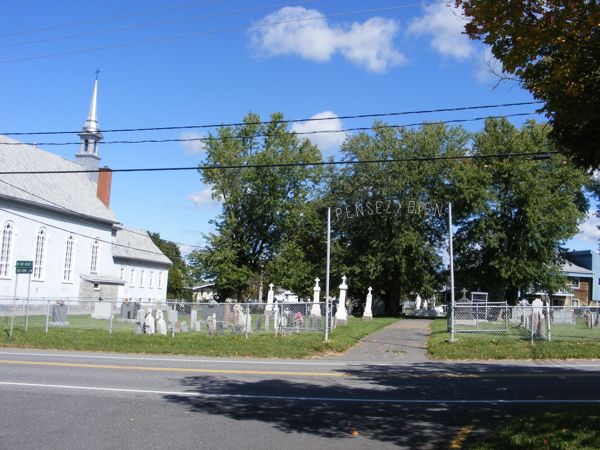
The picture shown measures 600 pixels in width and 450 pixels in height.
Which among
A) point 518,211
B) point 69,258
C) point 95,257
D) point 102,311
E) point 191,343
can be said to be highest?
point 518,211

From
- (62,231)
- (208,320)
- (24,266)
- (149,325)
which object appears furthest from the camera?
(62,231)

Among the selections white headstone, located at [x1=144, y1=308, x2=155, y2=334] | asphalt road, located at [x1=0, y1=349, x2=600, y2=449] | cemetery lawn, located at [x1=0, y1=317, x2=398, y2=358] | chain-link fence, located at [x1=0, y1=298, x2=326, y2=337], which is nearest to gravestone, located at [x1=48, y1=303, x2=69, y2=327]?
chain-link fence, located at [x1=0, y1=298, x2=326, y2=337]

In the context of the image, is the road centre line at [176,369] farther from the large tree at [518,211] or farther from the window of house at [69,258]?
the large tree at [518,211]

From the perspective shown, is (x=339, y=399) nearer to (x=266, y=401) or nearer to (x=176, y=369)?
(x=266, y=401)

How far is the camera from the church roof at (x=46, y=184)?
4066 cm

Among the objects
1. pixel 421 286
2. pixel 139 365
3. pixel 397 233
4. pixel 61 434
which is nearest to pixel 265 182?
pixel 397 233

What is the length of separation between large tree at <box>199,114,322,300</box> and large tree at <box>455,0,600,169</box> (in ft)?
147

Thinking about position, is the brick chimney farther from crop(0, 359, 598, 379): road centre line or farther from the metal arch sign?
crop(0, 359, 598, 379): road centre line

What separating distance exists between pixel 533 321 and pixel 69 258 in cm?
3638

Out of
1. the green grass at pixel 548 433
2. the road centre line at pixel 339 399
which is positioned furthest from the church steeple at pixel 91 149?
the green grass at pixel 548 433

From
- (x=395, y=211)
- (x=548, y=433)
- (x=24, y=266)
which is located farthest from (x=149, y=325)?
(x=395, y=211)

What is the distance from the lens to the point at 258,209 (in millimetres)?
53812

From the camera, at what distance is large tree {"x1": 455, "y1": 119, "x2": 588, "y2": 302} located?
4709 centimetres

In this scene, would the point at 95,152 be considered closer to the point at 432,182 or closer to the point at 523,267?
the point at 432,182
